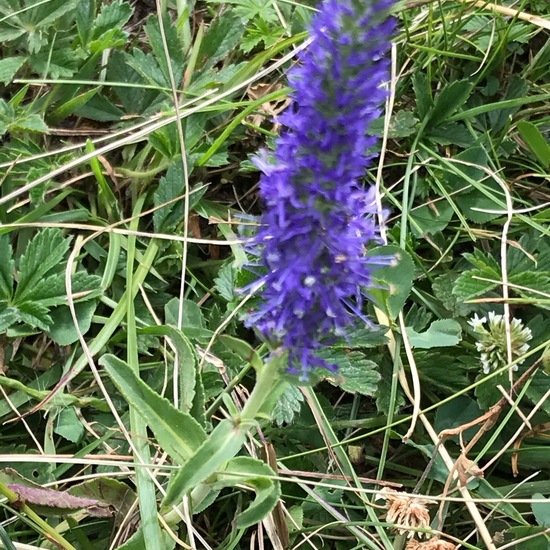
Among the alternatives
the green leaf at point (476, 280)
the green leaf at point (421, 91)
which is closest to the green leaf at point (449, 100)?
the green leaf at point (421, 91)

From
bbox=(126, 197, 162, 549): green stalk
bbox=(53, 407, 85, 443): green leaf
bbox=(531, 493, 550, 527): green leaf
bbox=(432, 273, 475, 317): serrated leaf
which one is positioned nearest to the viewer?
bbox=(126, 197, 162, 549): green stalk

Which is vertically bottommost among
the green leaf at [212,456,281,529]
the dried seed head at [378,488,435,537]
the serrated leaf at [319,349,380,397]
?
the dried seed head at [378,488,435,537]

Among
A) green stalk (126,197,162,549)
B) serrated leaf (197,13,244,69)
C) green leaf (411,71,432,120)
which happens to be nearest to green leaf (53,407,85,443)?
green stalk (126,197,162,549)

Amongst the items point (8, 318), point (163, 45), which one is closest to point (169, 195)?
point (163, 45)

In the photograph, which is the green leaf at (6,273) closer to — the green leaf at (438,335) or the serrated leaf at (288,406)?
the serrated leaf at (288,406)

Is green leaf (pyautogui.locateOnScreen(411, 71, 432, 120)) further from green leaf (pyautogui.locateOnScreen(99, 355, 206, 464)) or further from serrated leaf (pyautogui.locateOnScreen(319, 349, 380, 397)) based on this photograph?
green leaf (pyautogui.locateOnScreen(99, 355, 206, 464))

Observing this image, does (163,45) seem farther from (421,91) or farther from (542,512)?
(542,512)
